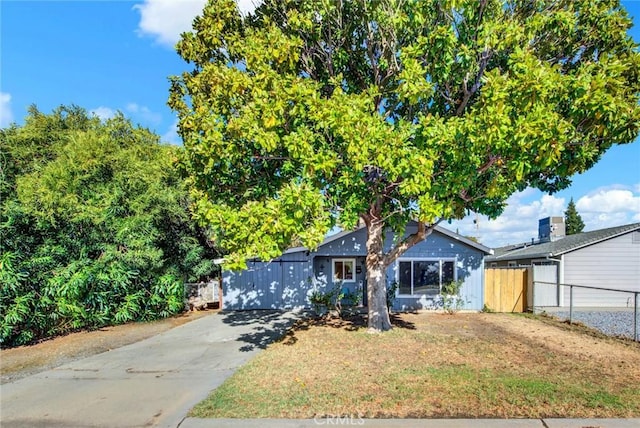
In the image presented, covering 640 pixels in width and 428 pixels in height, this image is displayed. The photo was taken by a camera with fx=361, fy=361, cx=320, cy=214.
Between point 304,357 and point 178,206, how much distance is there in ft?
28.3

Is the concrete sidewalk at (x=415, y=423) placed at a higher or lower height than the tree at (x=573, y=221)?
lower

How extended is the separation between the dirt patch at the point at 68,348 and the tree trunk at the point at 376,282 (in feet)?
21.1

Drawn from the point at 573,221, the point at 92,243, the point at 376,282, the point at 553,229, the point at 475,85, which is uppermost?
the point at 475,85

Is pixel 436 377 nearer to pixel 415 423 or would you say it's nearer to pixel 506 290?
pixel 415 423

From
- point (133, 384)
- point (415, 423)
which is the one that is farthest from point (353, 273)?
point (415, 423)

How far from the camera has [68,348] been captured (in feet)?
28.7

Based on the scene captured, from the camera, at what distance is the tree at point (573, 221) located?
159 ft

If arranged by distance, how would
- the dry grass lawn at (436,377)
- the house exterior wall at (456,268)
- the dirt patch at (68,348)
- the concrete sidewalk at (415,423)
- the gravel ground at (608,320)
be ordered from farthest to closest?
the house exterior wall at (456,268), the gravel ground at (608,320), the dirt patch at (68,348), the dry grass lawn at (436,377), the concrete sidewalk at (415,423)

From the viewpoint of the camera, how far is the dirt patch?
7.20 metres

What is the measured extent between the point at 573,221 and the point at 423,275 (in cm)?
4596

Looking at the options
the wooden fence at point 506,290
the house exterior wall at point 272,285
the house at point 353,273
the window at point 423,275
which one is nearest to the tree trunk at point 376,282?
the house at point 353,273

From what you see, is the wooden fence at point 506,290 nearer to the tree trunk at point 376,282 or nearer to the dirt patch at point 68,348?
the tree trunk at point 376,282

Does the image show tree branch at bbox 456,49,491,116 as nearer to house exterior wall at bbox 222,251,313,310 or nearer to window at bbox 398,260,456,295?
window at bbox 398,260,456,295

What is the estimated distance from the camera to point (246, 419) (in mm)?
4414
